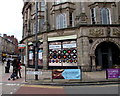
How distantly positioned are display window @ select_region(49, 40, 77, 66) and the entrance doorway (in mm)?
3667

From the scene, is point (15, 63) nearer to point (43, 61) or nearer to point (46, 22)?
point (43, 61)

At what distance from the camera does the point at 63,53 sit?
15.3 meters

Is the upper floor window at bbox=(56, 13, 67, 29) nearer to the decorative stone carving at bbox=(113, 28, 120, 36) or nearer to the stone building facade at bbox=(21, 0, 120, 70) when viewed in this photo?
the stone building facade at bbox=(21, 0, 120, 70)

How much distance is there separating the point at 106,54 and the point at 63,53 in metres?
6.55

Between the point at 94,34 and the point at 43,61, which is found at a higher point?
the point at 94,34

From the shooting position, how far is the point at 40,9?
1939 centimetres

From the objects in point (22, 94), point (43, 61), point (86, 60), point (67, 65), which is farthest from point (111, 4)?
point (22, 94)

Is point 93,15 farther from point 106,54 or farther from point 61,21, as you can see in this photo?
point 106,54

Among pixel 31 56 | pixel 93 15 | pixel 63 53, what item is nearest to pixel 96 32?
pixel 93 15

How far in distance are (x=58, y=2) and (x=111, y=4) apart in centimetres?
846

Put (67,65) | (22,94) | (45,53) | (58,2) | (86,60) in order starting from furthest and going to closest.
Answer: (58,2) < (45,53) < (67,65) < (86,60) < (22,94)

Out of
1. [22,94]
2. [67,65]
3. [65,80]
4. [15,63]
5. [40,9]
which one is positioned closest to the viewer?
[22,94]

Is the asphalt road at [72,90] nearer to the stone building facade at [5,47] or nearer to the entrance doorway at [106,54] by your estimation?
the entrance doorway at [106,54]

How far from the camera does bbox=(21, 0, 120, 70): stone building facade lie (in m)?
13.9
